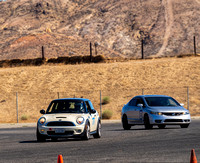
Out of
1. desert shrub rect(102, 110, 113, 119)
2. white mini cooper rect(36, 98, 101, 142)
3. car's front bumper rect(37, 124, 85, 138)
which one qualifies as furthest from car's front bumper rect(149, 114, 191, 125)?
desert shrub rect(102, 110, 113, 119)

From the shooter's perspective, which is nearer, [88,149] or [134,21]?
[88,149]

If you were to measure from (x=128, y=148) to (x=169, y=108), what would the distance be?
8097mm

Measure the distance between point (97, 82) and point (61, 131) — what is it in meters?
43.9

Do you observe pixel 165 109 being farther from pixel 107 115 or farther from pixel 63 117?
pixel 107 115

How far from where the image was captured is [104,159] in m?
12.0

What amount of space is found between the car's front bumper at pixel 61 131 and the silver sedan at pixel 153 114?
583cm

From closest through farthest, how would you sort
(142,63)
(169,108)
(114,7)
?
(169,108)
(142,63)
(114,7)

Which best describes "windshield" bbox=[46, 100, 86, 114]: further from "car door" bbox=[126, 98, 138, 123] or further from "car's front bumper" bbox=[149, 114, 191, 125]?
"car door" bbox=[126, 98, 138, 123]

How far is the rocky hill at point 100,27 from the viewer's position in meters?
115

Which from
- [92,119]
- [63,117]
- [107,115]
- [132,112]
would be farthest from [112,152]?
[107,115]

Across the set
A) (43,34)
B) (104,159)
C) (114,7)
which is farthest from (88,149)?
(114,7)

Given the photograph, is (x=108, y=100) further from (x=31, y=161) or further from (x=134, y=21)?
(x=134, y=21)

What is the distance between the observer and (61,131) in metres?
17.2

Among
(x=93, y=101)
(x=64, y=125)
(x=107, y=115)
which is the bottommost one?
(x=107, y=115)
